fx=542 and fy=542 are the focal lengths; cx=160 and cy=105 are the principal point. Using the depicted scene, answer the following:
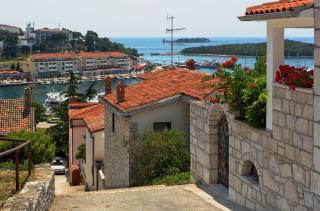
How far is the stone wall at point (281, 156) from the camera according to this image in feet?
26.3

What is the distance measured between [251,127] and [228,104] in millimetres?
1152

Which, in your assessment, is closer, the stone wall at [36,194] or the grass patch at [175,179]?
the stone wall at [36,194]

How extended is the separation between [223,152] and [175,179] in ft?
Answer: 9.04

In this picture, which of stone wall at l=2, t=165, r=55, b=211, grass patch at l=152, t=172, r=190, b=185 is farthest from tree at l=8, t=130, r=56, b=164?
stone wall at l=2, t=165, r=55, b=211

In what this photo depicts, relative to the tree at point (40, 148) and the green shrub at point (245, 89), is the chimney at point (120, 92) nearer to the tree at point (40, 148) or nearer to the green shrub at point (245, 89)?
the tree at point (40, 148)

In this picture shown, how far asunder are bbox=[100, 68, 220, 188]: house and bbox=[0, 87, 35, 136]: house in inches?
640

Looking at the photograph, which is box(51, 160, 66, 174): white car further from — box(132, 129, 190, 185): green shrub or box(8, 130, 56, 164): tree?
box(132, 129, 190, 185): green shrub

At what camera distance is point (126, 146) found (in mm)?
17734

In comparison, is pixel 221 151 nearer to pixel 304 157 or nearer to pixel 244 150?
pixel 244 150

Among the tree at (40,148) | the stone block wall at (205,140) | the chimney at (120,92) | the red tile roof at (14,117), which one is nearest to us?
the stone block wall at (205,140)

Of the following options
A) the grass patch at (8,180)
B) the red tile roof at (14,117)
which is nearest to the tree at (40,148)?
the red tile roof at (14,117)

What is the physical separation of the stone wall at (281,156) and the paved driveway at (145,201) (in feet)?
3.46

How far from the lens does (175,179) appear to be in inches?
602

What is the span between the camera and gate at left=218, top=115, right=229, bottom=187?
12.7 meters
